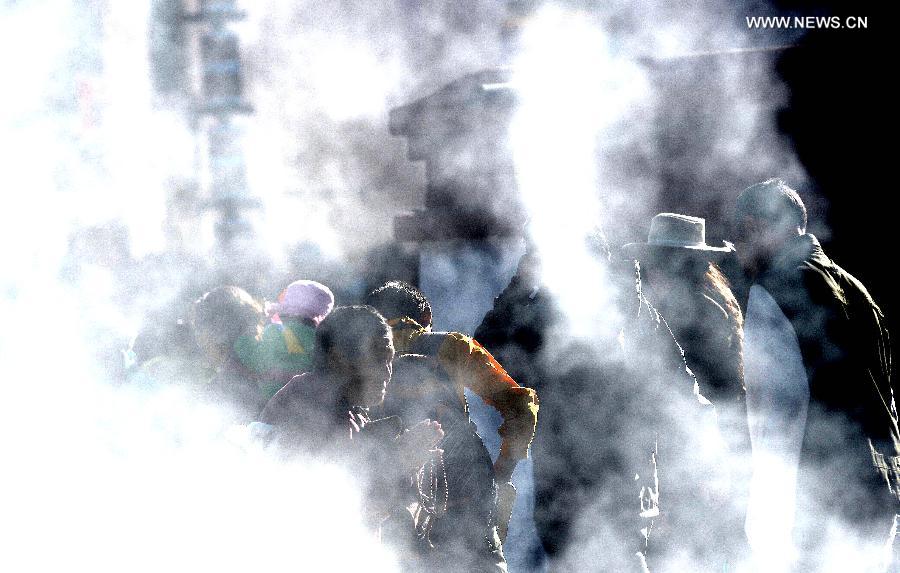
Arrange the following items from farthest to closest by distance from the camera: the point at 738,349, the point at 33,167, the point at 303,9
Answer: the point at 33,167 → the point at 303,9 → the point at 738,349

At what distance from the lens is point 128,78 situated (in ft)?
26.6

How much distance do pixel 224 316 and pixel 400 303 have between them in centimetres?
71

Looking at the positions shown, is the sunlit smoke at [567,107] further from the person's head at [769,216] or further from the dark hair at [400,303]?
the dark hair at [400,303]

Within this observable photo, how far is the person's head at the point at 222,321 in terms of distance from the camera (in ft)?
10.2

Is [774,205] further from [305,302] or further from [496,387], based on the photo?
[305,302]

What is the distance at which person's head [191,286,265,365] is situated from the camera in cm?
309

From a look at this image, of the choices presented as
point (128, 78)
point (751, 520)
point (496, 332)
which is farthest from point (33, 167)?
point (751, 520)

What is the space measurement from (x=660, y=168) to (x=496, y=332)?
67.0 inches

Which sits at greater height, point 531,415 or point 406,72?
point 406,72

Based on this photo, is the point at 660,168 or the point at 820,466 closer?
the point at 820,466

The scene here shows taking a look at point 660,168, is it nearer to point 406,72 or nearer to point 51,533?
point 406,72

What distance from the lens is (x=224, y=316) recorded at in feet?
10.2

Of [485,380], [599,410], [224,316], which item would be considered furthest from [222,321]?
[599,410]

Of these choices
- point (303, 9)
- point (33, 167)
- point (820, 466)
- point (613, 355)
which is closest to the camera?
point (820, 466)
